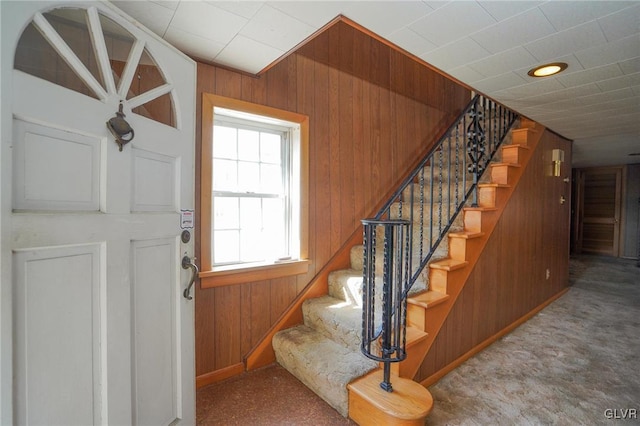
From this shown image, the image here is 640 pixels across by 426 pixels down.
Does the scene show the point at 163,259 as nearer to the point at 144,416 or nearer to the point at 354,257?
the point at 144,416

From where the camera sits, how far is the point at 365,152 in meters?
3.09

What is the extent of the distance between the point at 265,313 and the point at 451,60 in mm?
2299

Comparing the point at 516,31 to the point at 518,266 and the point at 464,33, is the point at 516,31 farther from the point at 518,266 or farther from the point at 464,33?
the point at 518,266

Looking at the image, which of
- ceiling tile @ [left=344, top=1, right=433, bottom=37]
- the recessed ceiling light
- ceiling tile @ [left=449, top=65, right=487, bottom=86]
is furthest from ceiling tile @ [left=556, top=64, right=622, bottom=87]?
ceiling tile @ [left=344, top=1, right=433, bottom=37]

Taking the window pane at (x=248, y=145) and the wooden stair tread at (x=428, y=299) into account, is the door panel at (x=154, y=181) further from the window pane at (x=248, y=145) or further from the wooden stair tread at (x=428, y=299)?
the wooden stair tread at (x=428, y=299)

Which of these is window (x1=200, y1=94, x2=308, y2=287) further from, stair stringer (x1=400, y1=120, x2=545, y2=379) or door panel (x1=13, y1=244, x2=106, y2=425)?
stair stringer (x1=400, y1=120, x2=545, y2=379)

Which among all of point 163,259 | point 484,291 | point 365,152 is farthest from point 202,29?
point 484,291

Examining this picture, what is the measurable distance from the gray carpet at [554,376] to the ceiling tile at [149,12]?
2.69m

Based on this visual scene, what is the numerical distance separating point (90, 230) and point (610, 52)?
289 cm

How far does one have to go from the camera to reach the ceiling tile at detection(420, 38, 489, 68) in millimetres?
1775

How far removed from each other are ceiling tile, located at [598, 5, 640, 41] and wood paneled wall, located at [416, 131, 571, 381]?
1.59m

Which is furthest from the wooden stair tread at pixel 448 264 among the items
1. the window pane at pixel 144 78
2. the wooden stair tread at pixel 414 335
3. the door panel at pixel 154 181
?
the window pane at pixel 144 78

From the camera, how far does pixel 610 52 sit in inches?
70.6

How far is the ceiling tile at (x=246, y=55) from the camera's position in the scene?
1784 mm
